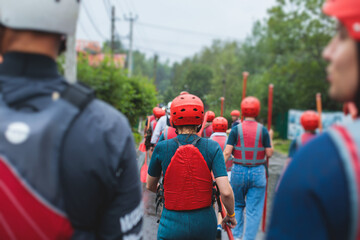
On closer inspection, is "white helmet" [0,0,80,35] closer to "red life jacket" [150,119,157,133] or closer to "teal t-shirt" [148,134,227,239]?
"teal t-shirt" [148,134,227,239]

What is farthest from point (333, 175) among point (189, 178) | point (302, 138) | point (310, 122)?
point (310, 122)

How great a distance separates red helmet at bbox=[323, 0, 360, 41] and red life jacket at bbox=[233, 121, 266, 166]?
4483mm

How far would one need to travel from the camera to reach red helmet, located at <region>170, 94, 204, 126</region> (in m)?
3.50

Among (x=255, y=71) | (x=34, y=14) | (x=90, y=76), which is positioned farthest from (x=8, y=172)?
(x=255, y=71)

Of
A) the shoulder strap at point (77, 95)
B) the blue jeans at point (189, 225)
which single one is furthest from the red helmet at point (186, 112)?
the shoulder strap at point (77, 95)

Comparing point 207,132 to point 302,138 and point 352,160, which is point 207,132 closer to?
point 302,138

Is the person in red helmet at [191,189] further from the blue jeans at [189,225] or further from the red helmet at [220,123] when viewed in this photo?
the red helmet at [220,123]

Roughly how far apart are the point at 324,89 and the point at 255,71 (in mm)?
30823

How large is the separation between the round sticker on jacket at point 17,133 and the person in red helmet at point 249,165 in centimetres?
446

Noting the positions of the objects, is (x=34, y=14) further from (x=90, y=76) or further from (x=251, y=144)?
(x=90, y=76)

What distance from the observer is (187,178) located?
325cm

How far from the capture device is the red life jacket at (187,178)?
324 cm

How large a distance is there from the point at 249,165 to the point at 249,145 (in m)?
0.29

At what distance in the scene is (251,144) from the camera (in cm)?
554
